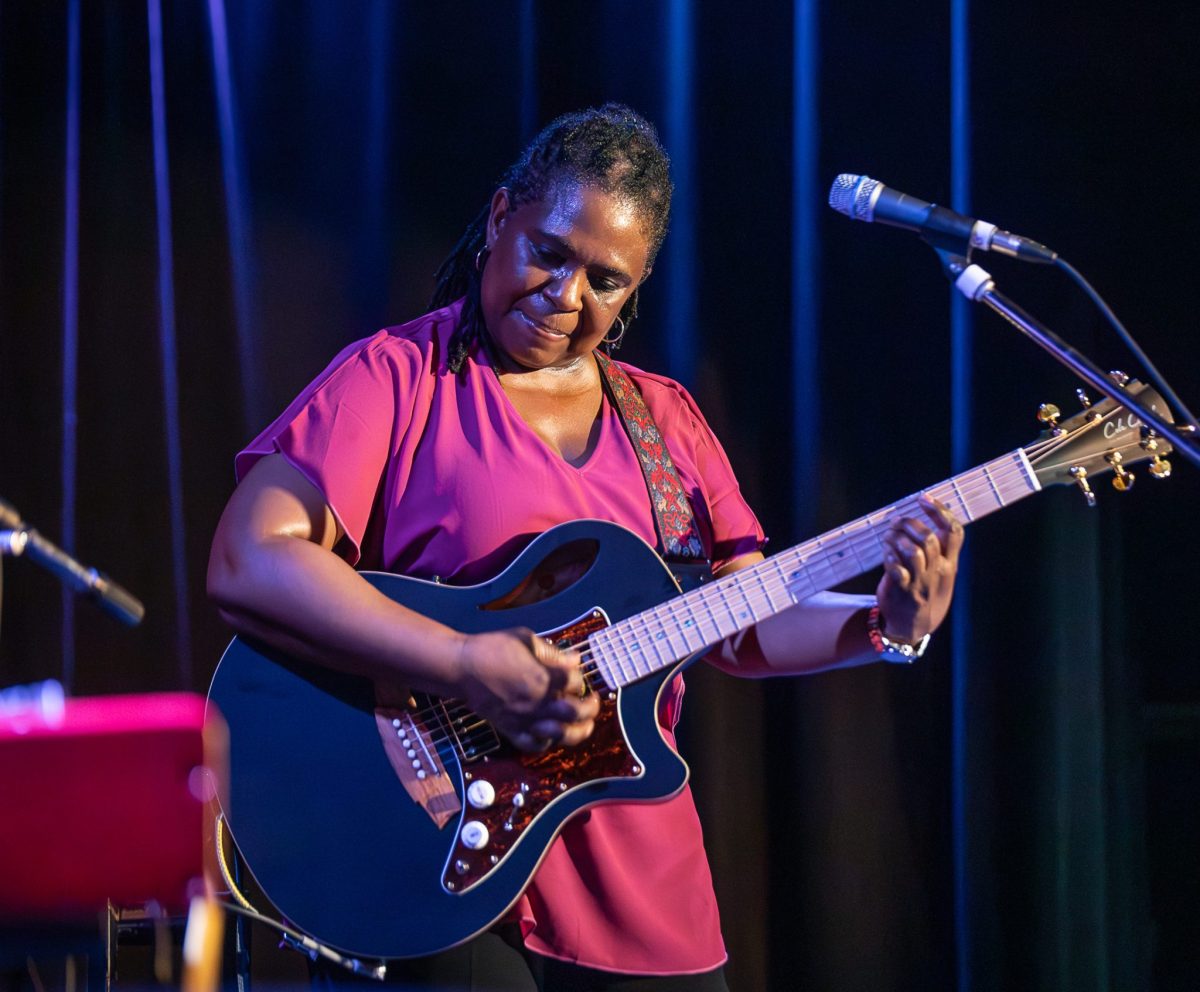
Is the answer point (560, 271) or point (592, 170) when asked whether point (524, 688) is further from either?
point (592, 170)

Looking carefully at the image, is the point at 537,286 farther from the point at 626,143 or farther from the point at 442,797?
the point at 442,797

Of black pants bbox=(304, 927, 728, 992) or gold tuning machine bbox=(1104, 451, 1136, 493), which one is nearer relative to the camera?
black pants bbox=(304, 927, 728, 992)

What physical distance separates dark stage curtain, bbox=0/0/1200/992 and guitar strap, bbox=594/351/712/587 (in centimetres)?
69

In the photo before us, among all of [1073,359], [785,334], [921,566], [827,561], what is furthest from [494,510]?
[785,334]

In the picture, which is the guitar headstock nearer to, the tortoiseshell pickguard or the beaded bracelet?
the beaded bracelet

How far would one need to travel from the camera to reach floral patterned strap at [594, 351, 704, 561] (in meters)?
2.12

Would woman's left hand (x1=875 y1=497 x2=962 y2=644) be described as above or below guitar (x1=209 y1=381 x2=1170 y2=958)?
above

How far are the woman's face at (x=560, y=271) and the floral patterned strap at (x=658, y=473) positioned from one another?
15 centimetres

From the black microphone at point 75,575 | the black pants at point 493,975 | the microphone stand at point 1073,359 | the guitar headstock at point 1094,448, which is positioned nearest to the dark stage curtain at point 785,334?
the guitar headstock at point 1094,448

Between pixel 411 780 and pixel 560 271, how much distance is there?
86cm

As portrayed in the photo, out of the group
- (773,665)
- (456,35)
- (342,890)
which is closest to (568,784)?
(342,890)

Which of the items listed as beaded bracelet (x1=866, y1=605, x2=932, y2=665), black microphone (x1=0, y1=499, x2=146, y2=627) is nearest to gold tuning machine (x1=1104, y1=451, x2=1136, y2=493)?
beaded bracelet (x1=866, y1=605, x2=932, y2=665)

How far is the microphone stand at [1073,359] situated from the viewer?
170 cm

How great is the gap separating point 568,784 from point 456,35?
193 cm
